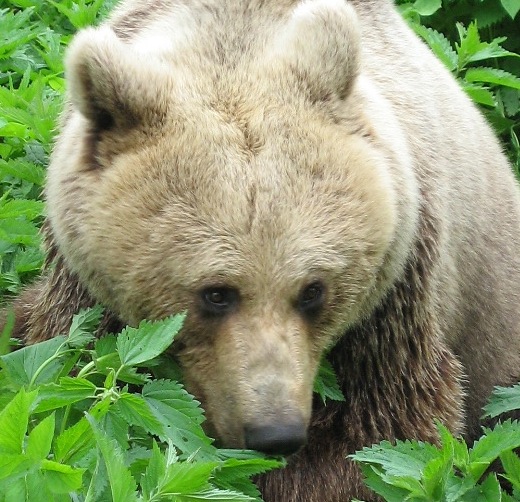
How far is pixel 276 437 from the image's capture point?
348cm

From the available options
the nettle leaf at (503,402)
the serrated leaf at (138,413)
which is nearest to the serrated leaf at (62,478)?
the serrated leaf at (138,413)

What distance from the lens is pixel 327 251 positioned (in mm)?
3637

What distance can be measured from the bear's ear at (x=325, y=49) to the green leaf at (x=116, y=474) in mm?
1452

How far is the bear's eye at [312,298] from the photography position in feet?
12.1

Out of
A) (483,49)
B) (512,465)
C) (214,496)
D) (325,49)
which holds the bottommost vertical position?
(512,465)

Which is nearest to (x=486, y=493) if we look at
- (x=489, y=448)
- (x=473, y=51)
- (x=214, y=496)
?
(x=489, y=448)

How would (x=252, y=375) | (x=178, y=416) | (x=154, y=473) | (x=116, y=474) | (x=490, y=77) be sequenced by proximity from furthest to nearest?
(x=490, y=77)
(x=252, y=375)
(x=178, y=416)
(x=154, y=473)
(x=116, y=474)

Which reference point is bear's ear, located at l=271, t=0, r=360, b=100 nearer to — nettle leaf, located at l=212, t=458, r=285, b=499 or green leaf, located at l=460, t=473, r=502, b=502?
nettle leaf, located at l=212, t=458, r=285, b=499

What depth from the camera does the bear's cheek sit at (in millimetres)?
3508

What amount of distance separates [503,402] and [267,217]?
4.18 ft

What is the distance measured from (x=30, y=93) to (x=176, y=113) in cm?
208

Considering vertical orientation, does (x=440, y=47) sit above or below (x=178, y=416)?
below

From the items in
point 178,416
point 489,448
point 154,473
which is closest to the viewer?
point 154,473

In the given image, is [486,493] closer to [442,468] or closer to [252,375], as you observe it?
[442,468]
